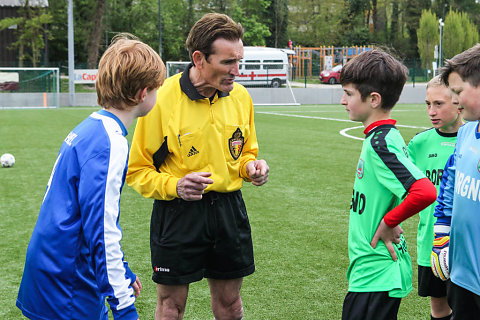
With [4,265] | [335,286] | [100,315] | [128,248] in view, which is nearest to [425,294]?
[335,286]

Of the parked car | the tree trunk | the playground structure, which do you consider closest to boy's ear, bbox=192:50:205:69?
the parked car

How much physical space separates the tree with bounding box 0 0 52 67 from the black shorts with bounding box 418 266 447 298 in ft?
136

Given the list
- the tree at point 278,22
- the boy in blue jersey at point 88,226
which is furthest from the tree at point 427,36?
the boy in blue jersey at point 88,226

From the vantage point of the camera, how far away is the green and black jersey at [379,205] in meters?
2.83

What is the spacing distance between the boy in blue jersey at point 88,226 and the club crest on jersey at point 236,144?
3.28 feet

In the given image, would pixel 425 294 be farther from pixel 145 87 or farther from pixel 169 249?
pixel 145 87

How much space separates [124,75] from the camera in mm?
2531

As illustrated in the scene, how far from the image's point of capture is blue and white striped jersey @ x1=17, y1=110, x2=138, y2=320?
232 cm

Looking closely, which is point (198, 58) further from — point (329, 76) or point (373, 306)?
point (329, 76)

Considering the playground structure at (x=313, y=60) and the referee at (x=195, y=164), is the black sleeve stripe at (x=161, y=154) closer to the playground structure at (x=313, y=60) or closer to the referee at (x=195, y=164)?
the referee at (x=195, y=164)

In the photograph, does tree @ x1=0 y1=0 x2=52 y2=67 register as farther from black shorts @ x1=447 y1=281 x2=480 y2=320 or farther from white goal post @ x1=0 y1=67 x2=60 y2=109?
black shorts @ x1=447 y1=281 x2=480 y2=320

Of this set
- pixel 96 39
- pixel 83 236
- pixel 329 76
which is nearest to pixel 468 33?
pixel 329 76

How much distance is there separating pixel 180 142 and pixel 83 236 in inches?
41.2

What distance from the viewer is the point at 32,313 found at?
2.49m
